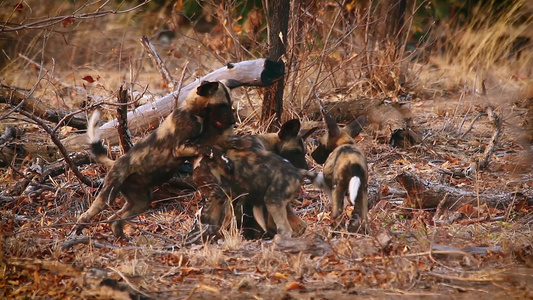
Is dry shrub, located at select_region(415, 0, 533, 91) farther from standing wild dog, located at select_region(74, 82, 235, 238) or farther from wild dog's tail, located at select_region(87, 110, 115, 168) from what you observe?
wild dog's tail, located at select_region(87, 110, 115, 168)

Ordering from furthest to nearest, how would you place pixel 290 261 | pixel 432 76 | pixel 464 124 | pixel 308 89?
pixel 432 76 < pixel 464 124 < pixel 308 89 < pixel 290 261

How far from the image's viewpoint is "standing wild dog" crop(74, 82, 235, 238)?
17.8ft

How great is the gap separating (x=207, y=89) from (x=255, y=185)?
0.80 metres

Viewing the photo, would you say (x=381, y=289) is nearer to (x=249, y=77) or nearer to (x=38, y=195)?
(x=249, y=77)

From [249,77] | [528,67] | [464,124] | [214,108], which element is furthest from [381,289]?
[528,67]

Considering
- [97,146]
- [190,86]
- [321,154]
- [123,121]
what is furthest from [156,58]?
[321,154]

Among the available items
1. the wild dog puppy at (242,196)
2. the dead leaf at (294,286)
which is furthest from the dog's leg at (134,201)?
the dead leaf at (294,286)

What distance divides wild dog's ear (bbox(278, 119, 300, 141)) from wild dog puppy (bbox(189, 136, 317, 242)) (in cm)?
34

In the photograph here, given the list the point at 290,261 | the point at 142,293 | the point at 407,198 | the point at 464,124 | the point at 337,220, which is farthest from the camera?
the point at 464,124

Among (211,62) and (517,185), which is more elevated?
(211,62)

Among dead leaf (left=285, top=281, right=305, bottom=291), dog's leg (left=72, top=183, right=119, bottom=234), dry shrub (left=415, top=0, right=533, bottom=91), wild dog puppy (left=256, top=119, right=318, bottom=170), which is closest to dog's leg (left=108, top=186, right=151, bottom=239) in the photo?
dog's leg (left=72, top=183, right=119, bottom=234)

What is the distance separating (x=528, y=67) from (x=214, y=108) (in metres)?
6.03

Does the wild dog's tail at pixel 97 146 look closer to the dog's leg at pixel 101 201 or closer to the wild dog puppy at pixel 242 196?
the dog's leg at pixel 101 201

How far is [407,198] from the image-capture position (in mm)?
6270
